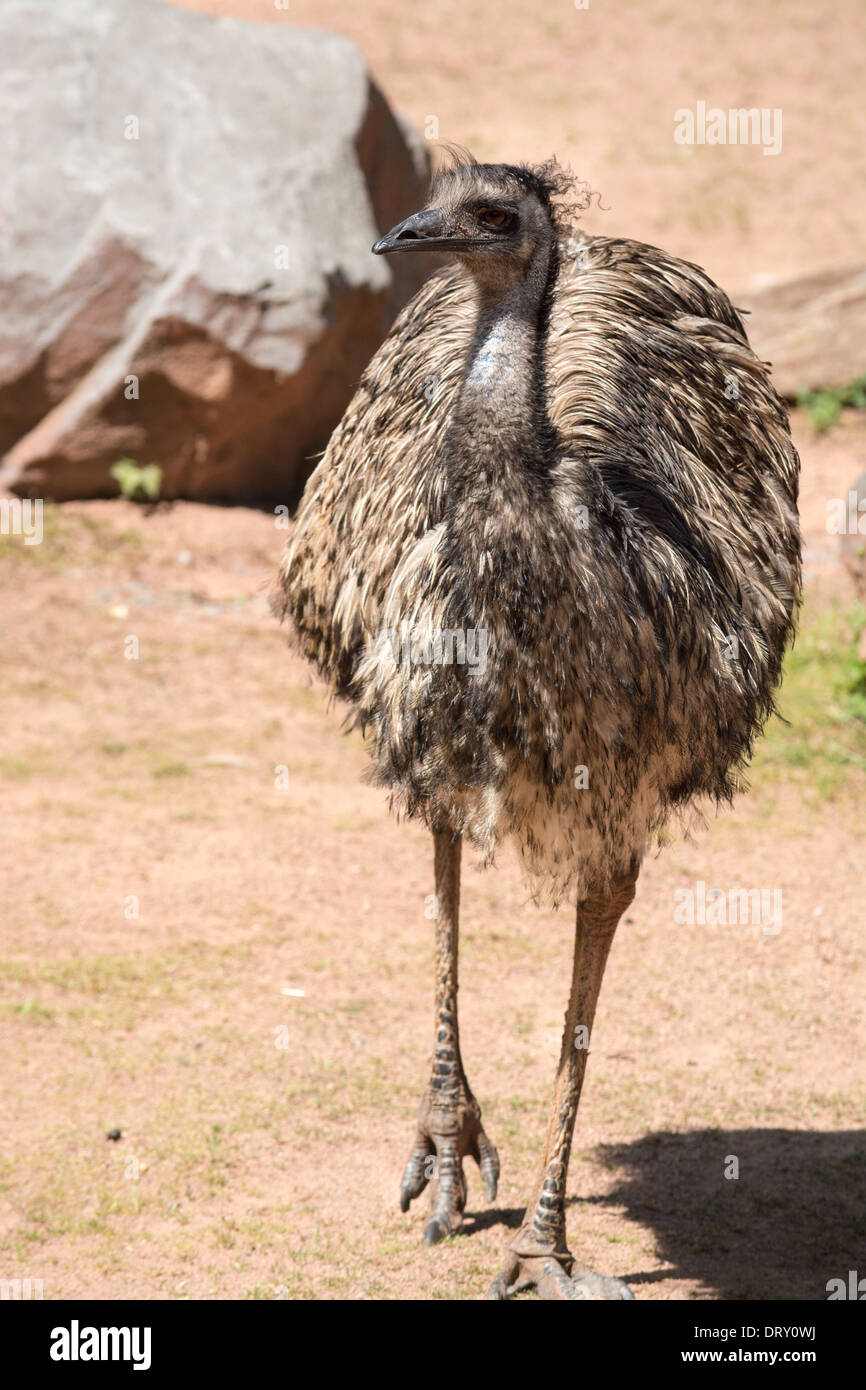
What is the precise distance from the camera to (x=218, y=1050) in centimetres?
511

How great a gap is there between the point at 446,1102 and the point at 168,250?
613 centimetres

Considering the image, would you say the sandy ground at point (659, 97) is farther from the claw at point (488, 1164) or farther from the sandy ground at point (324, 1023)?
the claw at point (488, 1164)

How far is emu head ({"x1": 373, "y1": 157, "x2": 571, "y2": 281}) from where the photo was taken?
3248 millimetres

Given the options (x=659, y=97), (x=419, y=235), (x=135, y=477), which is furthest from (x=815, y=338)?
Result: (x=419, y=235)

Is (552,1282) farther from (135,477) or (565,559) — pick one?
(135,477)

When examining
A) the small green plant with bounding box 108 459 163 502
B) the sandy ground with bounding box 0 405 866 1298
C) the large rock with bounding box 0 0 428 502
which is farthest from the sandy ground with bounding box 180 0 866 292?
the sandy ground with bounding box 0 405 866 1298

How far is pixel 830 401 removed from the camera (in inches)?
440

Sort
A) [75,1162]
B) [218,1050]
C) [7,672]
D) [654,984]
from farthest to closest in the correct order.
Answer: [7,672] < [654,984] < [218,1050] < [75,1162]

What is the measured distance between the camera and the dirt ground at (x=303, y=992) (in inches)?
170

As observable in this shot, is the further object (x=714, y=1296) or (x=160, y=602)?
(x=160, y=602)

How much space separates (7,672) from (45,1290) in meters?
4.31

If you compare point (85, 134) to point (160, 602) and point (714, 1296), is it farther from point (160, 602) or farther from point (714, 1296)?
point (714, 1296)
